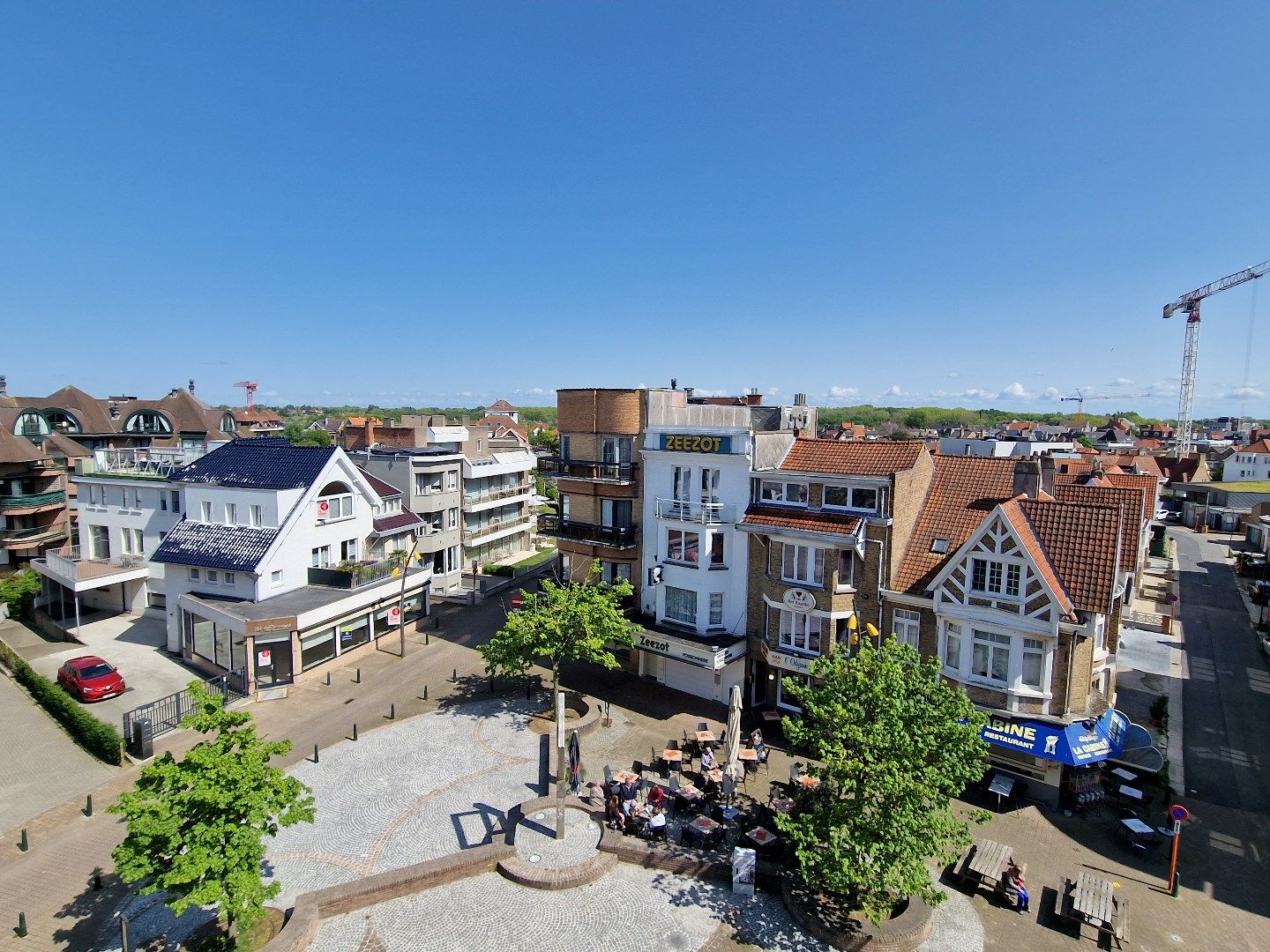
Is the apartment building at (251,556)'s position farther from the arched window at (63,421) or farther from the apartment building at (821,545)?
the arched window at (63,421)

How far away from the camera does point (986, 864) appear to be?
19844mm

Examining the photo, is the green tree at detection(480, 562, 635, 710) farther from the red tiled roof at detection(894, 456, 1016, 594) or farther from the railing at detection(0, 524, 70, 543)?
the railing at detection(0, 524, 70, 543)

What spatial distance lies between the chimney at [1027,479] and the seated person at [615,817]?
20.4 metres

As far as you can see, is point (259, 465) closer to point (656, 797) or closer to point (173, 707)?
point (173, 707)

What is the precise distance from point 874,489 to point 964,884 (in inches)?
561

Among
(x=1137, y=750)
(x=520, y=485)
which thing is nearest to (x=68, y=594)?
(x=520, y=485)

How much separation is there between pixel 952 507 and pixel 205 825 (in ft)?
94.2

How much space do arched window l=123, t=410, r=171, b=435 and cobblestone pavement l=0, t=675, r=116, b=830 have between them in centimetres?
4450

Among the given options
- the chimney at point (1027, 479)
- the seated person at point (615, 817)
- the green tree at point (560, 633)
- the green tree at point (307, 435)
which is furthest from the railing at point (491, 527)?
the green tree at point (307, 435)

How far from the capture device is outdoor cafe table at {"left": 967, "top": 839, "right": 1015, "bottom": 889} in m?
19.6

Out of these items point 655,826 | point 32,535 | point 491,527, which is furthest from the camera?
point 491,527

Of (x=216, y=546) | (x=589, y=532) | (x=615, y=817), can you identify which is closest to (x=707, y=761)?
(x=615, y=817)

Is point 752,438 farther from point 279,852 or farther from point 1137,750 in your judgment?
point 279,852

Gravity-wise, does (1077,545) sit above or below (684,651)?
above
